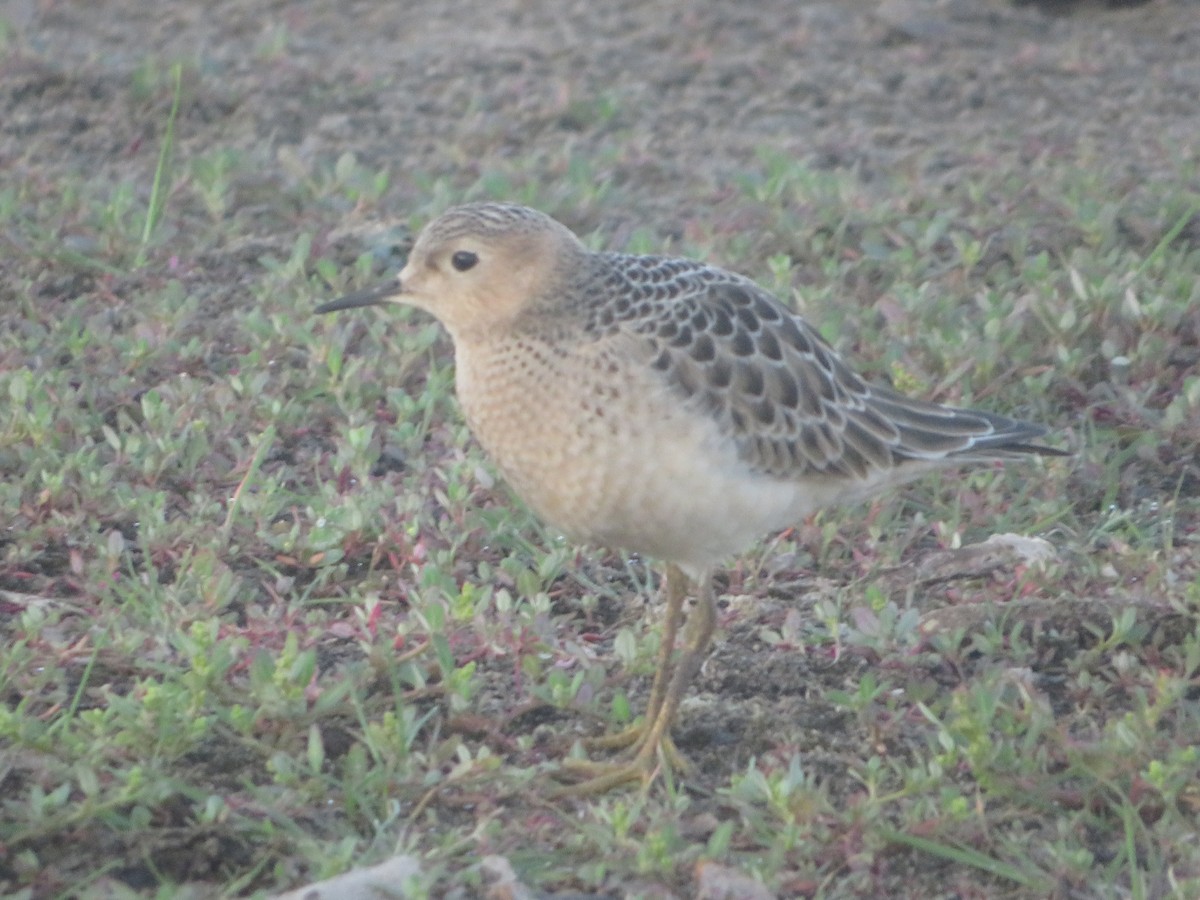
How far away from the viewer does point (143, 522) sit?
519 cm

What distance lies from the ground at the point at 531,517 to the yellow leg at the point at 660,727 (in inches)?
3.3

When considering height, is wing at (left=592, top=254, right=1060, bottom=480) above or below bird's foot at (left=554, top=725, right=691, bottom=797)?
above

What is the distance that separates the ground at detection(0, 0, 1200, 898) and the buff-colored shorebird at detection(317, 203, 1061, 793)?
0.96 ft

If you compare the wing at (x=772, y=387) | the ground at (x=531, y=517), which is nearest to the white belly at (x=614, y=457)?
the wing at (x=772, y=387)

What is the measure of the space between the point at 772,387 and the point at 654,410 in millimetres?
488

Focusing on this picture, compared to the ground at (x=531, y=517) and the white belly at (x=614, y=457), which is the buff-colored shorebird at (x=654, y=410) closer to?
the white belly at (x=614, y=457)

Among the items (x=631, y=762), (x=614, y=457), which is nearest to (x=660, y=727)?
(x=631, y=762)

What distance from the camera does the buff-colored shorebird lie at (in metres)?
4.40

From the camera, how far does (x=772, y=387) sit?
480 cm

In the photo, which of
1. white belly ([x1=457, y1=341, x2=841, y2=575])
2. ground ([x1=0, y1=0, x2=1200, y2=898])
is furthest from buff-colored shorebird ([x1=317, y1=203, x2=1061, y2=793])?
ground ([x1=0, y1=0, x2=1200, y2=898])

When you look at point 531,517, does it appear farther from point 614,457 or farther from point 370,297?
point 614,457

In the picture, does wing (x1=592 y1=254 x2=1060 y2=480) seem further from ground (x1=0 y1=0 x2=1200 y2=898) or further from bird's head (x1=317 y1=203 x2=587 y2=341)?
ground (x1=0 y1=0 x2=1200 y2=898)

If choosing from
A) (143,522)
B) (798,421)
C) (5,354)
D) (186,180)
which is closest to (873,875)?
(798,421)

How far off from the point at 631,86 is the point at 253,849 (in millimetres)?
5662
